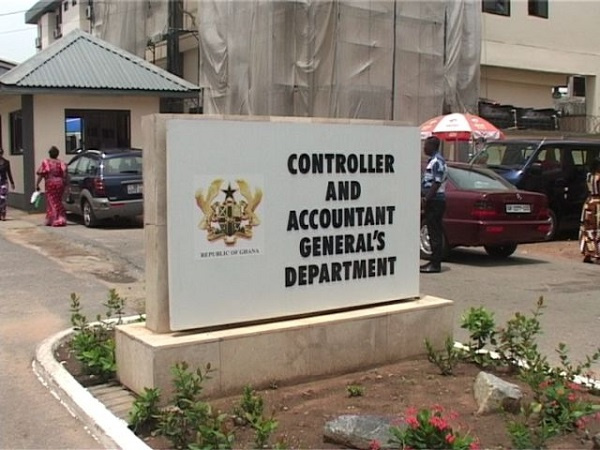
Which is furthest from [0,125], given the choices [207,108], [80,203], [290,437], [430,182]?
[290,437]

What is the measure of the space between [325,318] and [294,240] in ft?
2.10

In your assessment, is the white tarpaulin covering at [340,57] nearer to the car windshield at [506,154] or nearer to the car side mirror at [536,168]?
the car windshield at [506,154]

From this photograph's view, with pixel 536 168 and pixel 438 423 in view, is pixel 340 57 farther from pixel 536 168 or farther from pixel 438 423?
pixel 438 423

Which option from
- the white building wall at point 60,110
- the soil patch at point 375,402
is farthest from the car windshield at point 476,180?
the white building wall at point 60,110

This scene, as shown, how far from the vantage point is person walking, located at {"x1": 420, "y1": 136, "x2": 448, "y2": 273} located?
1031cm

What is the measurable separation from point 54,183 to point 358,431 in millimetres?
13235

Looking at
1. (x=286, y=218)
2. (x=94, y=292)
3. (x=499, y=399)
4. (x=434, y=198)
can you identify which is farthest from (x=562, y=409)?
(x=94, y=292)

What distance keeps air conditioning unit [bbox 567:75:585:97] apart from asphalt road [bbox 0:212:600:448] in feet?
60.4

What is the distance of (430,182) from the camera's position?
1034cm

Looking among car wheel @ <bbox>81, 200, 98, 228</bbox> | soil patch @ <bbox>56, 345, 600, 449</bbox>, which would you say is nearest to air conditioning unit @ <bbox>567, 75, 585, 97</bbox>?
car wheel @ <bbox>81, 200, 98, 228</bbox>

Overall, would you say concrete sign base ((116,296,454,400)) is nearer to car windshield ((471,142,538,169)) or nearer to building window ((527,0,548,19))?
car windshield ((471,142,538,169))

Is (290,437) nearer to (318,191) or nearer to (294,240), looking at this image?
(294,240)

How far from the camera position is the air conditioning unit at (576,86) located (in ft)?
102

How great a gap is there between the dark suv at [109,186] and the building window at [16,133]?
573cm
